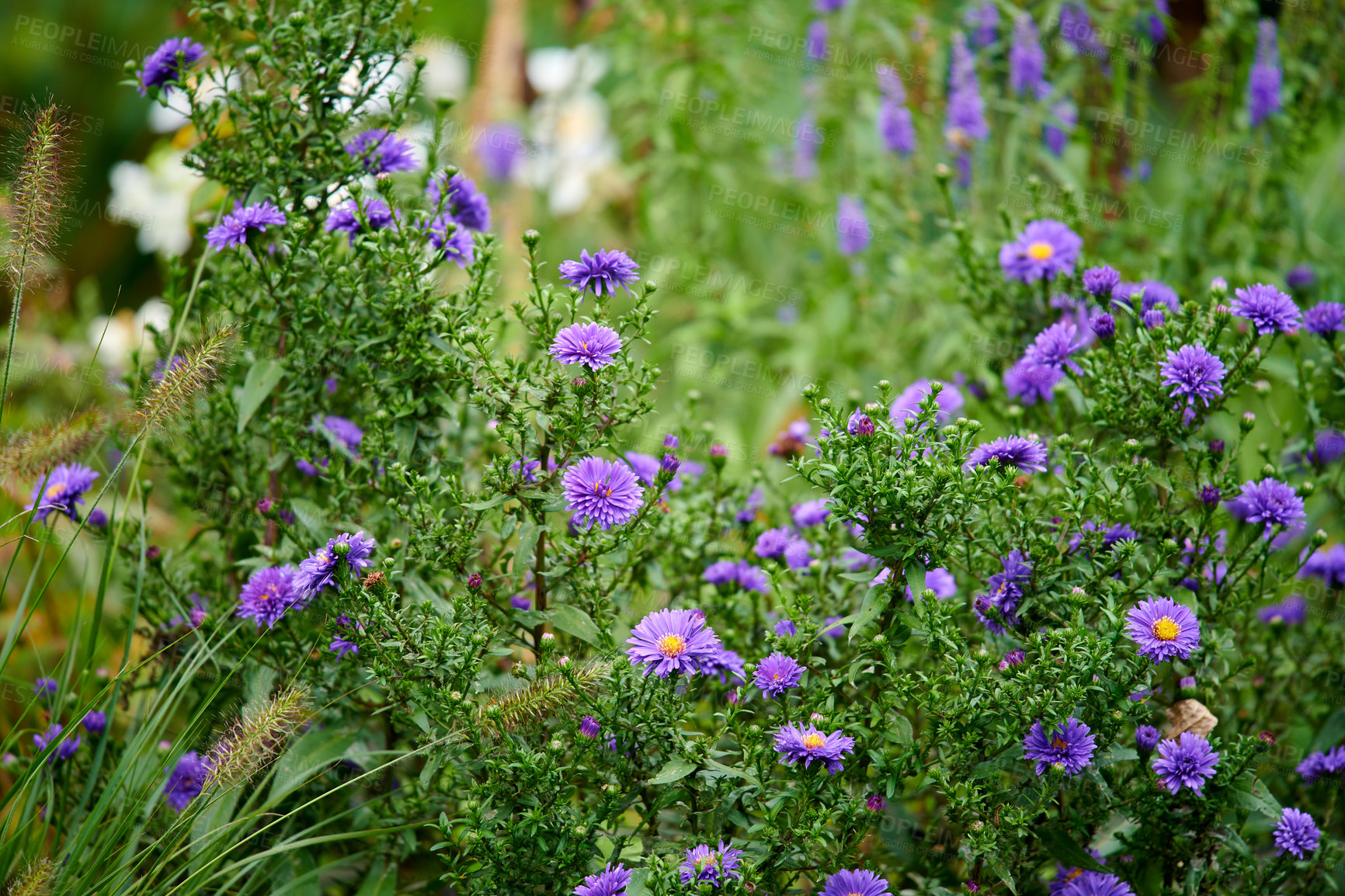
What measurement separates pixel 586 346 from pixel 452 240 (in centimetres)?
43

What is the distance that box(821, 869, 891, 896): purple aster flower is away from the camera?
4.51 feet

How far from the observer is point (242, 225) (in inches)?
62.5

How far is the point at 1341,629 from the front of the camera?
78.9 inches

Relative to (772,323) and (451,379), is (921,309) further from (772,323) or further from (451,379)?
(451,379)

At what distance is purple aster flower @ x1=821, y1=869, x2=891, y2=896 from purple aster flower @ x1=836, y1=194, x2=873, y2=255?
2.29m

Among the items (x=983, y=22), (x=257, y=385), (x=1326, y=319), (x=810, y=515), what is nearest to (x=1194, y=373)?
(x=1326, y=319)

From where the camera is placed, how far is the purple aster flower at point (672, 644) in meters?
1.36

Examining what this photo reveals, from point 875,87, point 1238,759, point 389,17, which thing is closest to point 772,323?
point 875,87

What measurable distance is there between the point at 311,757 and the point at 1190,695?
1452mm

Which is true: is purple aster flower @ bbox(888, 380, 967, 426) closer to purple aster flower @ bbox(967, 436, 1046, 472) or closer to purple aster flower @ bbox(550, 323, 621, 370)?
purple aster flower @ bbox(967, 436, 1046, 472)

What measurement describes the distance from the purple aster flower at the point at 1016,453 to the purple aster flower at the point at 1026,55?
161cm

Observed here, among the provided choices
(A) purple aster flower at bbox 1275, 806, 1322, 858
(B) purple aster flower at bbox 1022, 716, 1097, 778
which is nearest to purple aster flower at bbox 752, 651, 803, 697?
(B) purple aster flower at bbox 1022, 716, 1097, 778

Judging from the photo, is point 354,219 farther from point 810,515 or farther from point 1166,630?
point 1166,630

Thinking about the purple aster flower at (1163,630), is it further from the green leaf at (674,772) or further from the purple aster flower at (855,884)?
the green leaf at (674,772)
